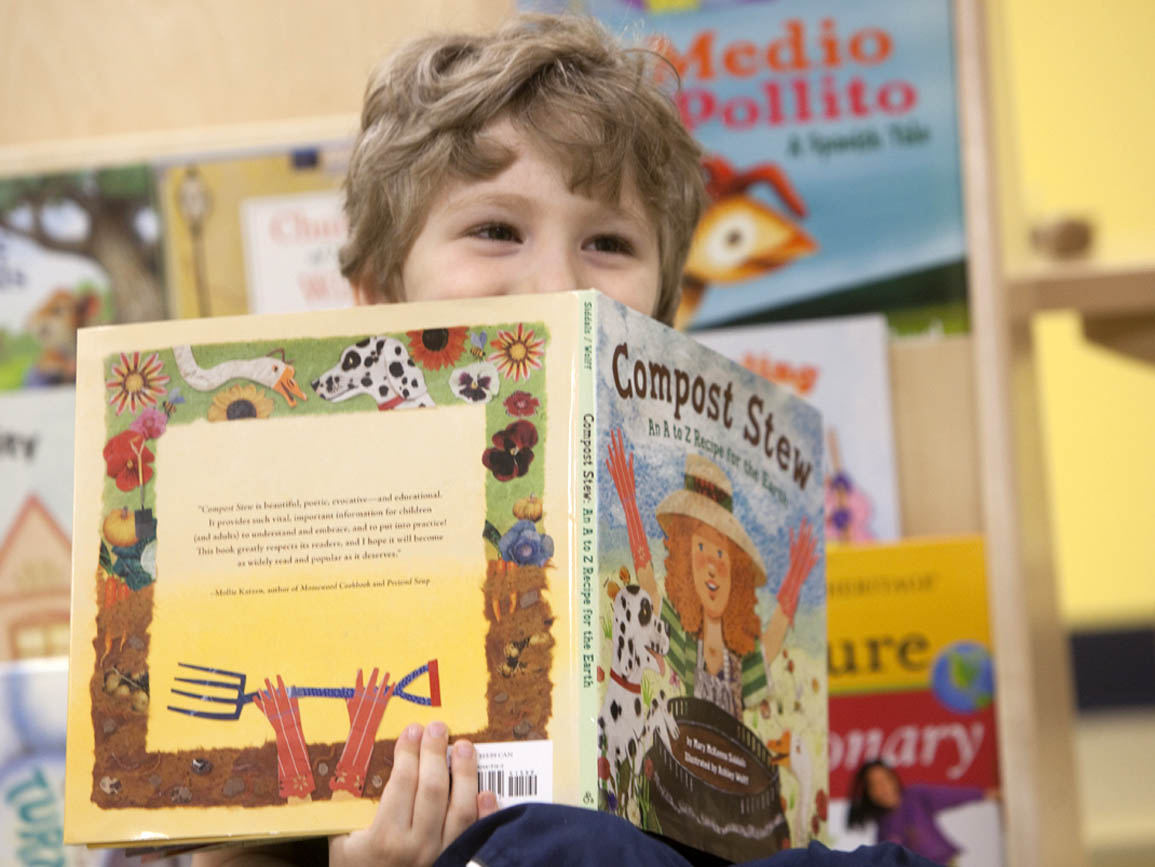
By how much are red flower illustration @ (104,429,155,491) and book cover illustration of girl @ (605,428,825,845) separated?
0.27 metres

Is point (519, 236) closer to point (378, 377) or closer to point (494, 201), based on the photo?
point (494, 201)

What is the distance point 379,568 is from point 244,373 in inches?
5.6

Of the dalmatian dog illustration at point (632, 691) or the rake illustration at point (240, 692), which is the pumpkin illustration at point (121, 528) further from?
the dalmatian dog illustration at point (632, 691)

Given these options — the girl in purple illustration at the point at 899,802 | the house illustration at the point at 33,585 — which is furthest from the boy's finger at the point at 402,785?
the house illustration at the point at 33,585

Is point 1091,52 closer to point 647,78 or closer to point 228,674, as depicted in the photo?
point 647,78

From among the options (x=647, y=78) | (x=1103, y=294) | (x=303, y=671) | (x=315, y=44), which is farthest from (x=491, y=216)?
(x=315, y=44)

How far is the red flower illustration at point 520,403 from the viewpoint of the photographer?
0.69 metres

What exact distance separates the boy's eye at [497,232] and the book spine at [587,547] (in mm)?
236

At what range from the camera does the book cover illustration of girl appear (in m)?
0.72

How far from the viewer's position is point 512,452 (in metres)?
0.69

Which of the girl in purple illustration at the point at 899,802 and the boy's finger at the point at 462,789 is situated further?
the girl in purple illustration at the point at 899,802

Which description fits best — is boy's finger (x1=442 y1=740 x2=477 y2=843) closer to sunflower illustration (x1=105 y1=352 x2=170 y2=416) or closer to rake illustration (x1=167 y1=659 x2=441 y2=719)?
rake illustration (x1=167 y1=659 x2=441 y2=719)

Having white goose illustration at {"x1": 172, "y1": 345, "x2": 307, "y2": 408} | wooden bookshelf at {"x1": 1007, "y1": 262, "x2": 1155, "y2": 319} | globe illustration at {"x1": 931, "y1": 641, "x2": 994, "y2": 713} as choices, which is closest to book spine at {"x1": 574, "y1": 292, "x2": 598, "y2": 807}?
white goose illustration at {"x1": 172, "y1": 345, "x2": 307, "y2": 408}

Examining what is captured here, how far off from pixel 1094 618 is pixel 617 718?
7.65 ft
